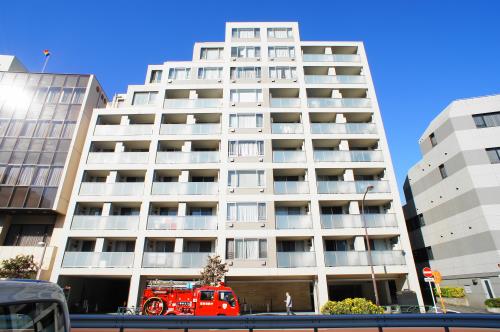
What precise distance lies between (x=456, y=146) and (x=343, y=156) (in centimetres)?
1182

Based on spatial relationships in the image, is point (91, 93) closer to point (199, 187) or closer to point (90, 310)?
point (199, 187)

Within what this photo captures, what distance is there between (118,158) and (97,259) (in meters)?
9.72

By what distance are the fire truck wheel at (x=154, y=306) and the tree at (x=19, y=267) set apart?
11.2 m

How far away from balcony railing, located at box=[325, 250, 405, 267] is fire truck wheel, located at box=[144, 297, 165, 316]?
44.0ft

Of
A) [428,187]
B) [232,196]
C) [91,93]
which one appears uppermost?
[91,93]

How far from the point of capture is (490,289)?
969 inches

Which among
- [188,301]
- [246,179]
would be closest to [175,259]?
[188,301]

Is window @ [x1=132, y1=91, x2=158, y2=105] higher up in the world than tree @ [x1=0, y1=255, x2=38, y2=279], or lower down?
higher up

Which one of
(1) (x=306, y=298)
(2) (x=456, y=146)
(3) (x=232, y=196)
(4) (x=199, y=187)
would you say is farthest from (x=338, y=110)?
(1) (x=306, y=298)

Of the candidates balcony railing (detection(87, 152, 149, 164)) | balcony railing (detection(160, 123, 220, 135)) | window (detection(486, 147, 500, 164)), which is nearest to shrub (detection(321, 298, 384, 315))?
balcony railing (detection(160, 123, 220, 135))

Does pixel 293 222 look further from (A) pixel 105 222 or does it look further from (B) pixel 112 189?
(B) pixel 112 189

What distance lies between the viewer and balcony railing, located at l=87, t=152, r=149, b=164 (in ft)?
93.2

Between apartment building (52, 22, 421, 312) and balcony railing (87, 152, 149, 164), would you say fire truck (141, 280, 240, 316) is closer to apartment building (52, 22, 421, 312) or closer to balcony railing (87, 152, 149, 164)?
apartment building (52, 22, 421, 312)

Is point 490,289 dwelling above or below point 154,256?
below
